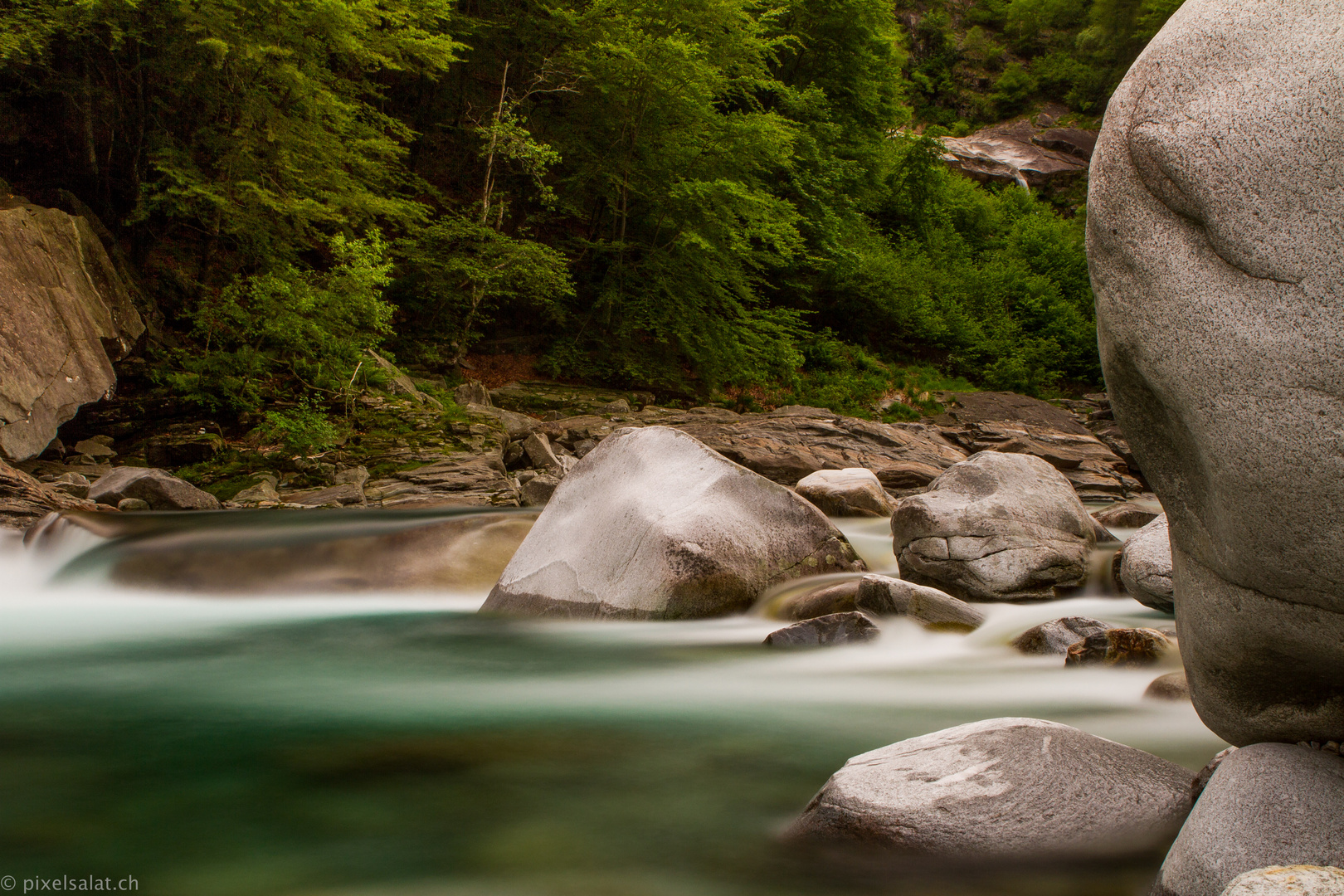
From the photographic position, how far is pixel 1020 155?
126ft

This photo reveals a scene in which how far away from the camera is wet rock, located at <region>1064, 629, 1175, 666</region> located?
4.64 m

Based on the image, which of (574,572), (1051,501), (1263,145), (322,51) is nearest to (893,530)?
(1051,501)

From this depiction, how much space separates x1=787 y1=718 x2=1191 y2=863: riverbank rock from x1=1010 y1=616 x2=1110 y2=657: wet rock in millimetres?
2315

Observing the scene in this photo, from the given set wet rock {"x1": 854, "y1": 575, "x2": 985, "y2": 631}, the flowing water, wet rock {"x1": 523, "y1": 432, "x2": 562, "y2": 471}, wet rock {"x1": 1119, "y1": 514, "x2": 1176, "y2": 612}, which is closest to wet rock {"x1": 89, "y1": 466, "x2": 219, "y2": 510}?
the flowing water

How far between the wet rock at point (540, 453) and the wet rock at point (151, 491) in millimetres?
4715

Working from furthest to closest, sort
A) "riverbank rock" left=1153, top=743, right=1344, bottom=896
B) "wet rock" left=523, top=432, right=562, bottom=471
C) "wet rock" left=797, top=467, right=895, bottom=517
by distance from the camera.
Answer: "wet rock" left=523, top=432, right=562, bottom=471 < "wet rock" left=797, top=467, right=895, bottom=517 < "riverbank rock" left=1153, top=743, right=1344, bottom=896

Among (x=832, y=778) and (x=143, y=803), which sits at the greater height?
(x=832, y=778)

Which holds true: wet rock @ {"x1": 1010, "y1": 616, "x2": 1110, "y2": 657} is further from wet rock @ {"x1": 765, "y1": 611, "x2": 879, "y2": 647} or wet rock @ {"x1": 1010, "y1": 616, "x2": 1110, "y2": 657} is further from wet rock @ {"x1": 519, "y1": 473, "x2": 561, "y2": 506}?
wet rock @ {"x1": 519, "y1": 473, "x2": 561, "y2": 506}

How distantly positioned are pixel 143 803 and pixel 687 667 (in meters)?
2.86

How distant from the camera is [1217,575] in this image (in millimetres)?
2277

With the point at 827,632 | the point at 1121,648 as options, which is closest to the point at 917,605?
the point at 827,632

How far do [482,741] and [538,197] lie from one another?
18.5 m

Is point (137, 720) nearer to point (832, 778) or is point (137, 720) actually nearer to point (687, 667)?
point (687, 667)

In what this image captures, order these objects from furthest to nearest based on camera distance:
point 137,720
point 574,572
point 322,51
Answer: point 322,51 → point 574,572 → point 137,720
